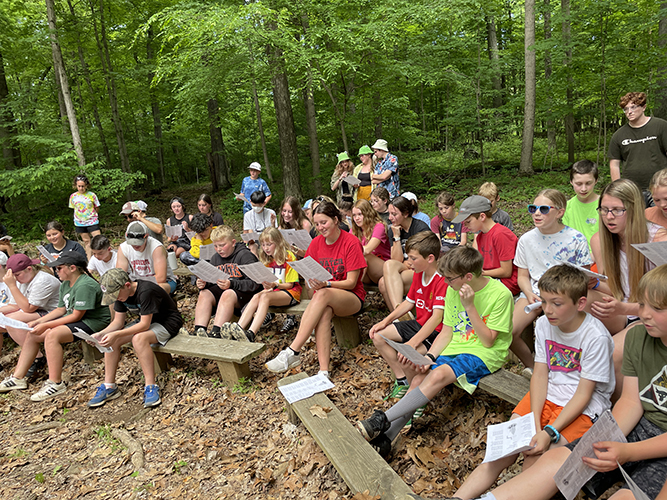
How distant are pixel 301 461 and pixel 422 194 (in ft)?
31.4

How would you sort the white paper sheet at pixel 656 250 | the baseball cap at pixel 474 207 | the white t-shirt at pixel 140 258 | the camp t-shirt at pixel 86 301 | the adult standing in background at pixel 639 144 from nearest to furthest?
the white paper sheet at pixel 656 250, the baseball cap at pixel 474 207, the adult standing in background at pixel 639 144, the camp t-shirt at pixel 86 301, the white t-shirt at pixel 140 258

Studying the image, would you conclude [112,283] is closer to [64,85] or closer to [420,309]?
Answer: [420,309]

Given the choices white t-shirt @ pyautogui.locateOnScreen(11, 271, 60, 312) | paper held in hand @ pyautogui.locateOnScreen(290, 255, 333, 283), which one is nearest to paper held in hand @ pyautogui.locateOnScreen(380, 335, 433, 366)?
paper held in hand @ pyautogui.locateOnScreen(290, 255, 333, 283)

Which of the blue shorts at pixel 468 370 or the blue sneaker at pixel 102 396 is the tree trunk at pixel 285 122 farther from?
the blue shorts at pixel 468 370

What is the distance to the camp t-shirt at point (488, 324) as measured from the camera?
282 centimetres

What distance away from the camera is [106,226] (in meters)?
11.7

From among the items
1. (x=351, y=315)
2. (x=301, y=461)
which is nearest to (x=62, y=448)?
(x=301, y=461)

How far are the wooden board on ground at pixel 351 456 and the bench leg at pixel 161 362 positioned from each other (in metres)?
2.21

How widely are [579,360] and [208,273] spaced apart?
3.62 meters

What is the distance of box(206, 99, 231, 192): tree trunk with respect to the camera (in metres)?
13.9

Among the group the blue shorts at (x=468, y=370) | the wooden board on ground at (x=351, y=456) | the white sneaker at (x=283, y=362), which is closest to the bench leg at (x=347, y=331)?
the white sneaker at (x=283, y=362)

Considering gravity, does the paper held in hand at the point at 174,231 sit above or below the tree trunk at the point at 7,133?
below

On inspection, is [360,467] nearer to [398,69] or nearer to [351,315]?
[351,315]

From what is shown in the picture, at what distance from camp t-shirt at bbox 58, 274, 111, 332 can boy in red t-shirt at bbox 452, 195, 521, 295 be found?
4.25 meters
